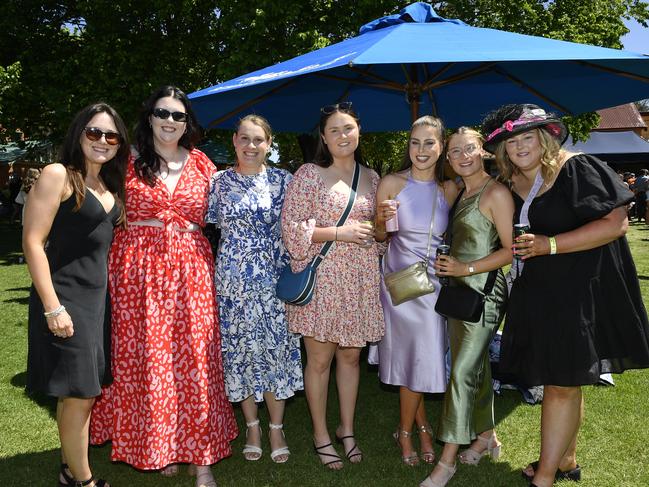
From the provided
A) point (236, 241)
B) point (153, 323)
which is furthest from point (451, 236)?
point (153, 323)

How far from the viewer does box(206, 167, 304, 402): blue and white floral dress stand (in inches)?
142

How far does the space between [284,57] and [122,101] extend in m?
4.52

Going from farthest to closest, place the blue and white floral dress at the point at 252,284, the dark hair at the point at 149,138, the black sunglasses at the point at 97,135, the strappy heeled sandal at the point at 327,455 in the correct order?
1. the strappy heeled sandal at the point at 327,455
2. the blue and white floral dress at the point at 252,284
3. the dark hair at the point at 149,138
4. the black sunglasses at the point at 97,135

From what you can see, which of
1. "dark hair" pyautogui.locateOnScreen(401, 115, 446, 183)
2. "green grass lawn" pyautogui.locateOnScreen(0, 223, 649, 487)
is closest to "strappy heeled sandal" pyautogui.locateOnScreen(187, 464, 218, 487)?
"green grass lawn" pyautogui.locateOnScreen(0, 223, 649, 487)

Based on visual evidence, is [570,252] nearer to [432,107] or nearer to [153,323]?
[153,323]

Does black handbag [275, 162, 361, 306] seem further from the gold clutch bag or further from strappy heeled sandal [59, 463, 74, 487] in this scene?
strappy heeled sandal [59, 463, 74, 487]

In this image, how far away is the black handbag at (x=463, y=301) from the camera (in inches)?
129

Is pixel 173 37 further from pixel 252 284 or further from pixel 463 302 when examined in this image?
pixel 463 302

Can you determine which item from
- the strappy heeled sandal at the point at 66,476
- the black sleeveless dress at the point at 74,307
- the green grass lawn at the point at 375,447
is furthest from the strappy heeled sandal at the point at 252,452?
the black sleeveless dress at the point at 74,307

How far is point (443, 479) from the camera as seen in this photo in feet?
11.2

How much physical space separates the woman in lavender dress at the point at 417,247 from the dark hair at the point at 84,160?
5.10 ft

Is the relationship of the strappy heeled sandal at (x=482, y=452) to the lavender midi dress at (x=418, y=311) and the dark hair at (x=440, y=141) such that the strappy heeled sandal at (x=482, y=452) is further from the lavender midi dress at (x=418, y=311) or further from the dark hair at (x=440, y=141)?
the dark hair at (x=440, y=141)

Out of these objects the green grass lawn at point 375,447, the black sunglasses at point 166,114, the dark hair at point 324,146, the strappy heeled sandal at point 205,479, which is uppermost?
the black sunglasses at point 166,114

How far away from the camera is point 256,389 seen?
373cm
